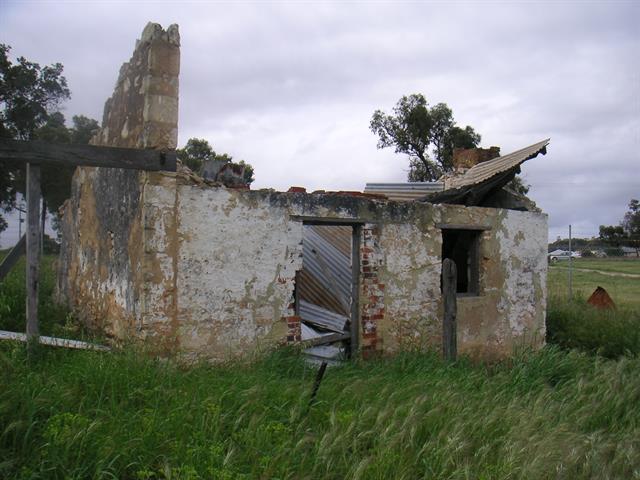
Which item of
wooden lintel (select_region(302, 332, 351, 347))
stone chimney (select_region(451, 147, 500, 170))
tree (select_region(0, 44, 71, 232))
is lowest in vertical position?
wooden lintel (select_region(302, 332, 351, 347))

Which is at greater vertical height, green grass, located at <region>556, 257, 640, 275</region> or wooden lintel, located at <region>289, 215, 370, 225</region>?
wooden lintel, located at <region>289, 215, 370, 225</region>

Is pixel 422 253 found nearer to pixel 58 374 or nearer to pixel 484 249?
pixel 484 249

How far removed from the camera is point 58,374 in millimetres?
4934

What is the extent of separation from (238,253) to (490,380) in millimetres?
3327

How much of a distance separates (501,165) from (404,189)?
2061mm

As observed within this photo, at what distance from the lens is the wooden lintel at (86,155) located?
5535mm

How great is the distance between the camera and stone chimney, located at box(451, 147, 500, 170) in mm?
11711

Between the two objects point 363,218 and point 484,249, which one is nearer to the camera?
point 363,218

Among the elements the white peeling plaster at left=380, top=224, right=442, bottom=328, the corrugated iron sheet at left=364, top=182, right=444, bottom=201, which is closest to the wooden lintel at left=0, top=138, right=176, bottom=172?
the white peeling plaster at left=380, top=224, right=442, bottom=328

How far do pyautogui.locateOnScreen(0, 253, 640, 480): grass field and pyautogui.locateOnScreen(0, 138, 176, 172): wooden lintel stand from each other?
1.87 metres

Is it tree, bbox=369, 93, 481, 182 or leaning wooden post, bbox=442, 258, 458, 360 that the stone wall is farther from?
tree, bbox=369, 93, 481, 182

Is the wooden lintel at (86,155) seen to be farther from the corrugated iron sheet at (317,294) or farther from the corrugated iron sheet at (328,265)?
the corrugated iron sheet at (328,265)

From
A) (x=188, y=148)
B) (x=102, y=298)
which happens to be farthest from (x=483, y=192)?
(x=188, y=148)

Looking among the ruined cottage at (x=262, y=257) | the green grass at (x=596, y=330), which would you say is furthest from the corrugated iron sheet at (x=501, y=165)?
the green grass at (x=596, y=330)
